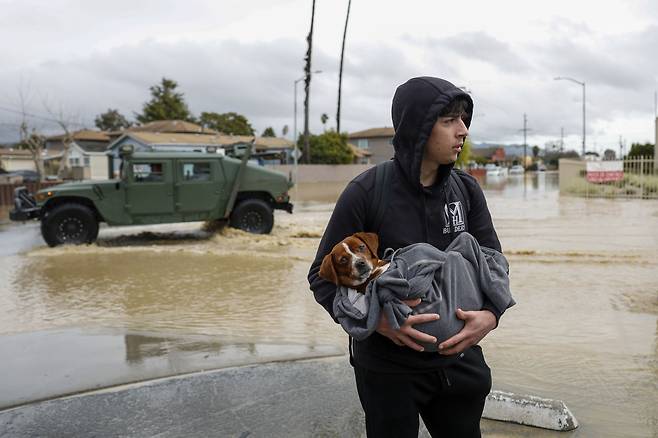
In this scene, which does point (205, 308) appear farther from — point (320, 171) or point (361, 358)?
point (320, 171)

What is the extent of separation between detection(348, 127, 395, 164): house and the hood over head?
6994 cm

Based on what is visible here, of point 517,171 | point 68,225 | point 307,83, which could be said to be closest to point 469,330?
point 68,225

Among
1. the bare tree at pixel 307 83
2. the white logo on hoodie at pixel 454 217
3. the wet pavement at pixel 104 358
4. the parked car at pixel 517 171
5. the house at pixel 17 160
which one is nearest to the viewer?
the white logo on hoodie at pixel 454 217

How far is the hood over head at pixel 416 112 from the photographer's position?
1.86 meters

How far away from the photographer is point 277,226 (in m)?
13.6

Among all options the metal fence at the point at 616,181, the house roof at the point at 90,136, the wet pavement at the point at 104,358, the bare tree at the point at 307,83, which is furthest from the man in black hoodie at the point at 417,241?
the house roof at the point at 90,136

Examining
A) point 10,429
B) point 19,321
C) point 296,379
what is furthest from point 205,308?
point 10,429

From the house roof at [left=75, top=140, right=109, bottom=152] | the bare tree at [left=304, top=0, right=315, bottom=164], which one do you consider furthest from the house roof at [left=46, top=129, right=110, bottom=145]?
the bare tree at [left=304, top=0, right=315, bottom=164]

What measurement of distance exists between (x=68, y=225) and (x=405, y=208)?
9916 millimetres

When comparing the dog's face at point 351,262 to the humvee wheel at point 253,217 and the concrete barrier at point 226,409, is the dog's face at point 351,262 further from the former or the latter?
the humvee wheel at point 253,217

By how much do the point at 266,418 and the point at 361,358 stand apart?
1532mm

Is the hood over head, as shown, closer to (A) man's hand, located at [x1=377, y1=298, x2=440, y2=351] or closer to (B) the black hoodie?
(B) the black hoodie

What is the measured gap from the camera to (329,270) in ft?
5.84

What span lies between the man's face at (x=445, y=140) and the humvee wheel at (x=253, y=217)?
9940mm
